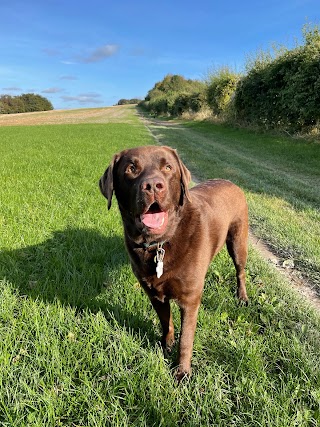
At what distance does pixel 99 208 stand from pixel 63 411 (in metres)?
3.96

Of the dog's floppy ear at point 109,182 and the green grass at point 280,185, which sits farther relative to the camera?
the green grass at point 280,185

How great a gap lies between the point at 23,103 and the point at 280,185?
131 m

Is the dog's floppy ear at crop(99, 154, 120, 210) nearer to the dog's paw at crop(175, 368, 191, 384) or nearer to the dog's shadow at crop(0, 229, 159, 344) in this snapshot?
the dog's shadow at crop(0, 229, 159, 344)

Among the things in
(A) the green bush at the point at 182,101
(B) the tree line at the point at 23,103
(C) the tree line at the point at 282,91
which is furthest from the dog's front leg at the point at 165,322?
(B) the tree line at the point at 23,103

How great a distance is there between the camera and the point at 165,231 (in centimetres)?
244

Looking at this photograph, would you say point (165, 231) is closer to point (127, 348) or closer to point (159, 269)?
point (159, 269)

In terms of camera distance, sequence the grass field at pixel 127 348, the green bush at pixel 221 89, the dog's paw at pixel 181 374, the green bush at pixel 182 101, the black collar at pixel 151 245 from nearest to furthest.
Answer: the grass field at pixel 127 348 < the dog's paw at pixel 181 374 < the black collar at pixel 151 245 < the green bush at pixel 221 89 < the green bush at pixel 182 101

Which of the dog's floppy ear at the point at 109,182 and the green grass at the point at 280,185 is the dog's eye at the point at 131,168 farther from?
the green grass at the point at 280,185

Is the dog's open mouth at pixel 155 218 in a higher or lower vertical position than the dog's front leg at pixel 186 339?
higher

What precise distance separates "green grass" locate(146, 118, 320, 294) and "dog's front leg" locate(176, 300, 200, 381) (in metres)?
1.77

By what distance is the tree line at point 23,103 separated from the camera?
386ft

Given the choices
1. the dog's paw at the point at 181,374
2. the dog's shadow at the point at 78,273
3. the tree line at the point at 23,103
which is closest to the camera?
the dog's paw at the point at 181,374

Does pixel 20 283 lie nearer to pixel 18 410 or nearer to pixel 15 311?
pixel 15 311

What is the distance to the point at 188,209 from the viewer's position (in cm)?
269
